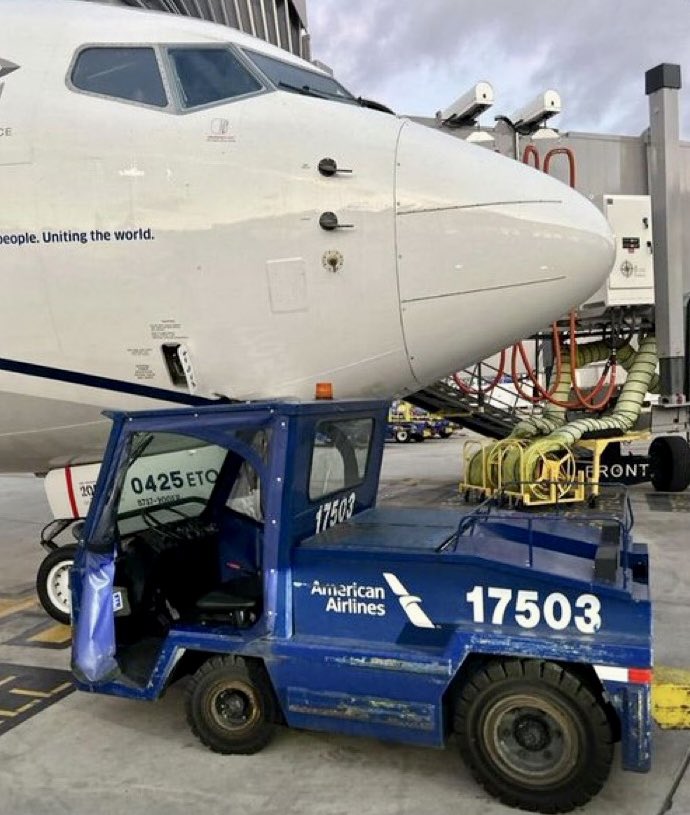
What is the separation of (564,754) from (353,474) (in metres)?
2.08

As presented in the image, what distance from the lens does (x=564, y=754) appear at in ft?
10.8

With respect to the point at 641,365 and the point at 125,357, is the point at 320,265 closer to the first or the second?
the point at 125,357

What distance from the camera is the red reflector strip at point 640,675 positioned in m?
3.14

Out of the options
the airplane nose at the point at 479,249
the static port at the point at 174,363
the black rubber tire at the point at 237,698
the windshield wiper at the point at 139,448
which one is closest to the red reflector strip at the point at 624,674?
the black rubber tire at the point at 237,698

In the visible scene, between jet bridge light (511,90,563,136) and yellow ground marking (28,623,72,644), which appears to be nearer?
yellow ground marking (28,623,72,644)

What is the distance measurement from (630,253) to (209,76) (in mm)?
8304

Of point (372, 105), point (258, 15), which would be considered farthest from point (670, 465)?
point (258, 15)

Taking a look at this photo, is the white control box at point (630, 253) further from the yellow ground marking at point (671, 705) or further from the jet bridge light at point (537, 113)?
the yellow ground marking at point (671, 705)

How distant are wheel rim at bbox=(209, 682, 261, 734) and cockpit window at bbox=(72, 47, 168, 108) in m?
3.78

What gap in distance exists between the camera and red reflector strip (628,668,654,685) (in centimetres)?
314

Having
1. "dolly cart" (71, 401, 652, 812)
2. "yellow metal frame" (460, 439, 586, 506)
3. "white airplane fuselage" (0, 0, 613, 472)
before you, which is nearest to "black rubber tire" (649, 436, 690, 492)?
"yellow metal frame" (460, 439, 586, 506)

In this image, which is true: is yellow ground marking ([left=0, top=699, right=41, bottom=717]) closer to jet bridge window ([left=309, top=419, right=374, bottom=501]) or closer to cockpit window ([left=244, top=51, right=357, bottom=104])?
jet bridge window ([left=309, top=419, right=374, bottom=501])

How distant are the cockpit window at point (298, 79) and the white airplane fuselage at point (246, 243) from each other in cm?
14

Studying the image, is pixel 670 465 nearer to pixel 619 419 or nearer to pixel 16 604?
pixel 619 419
